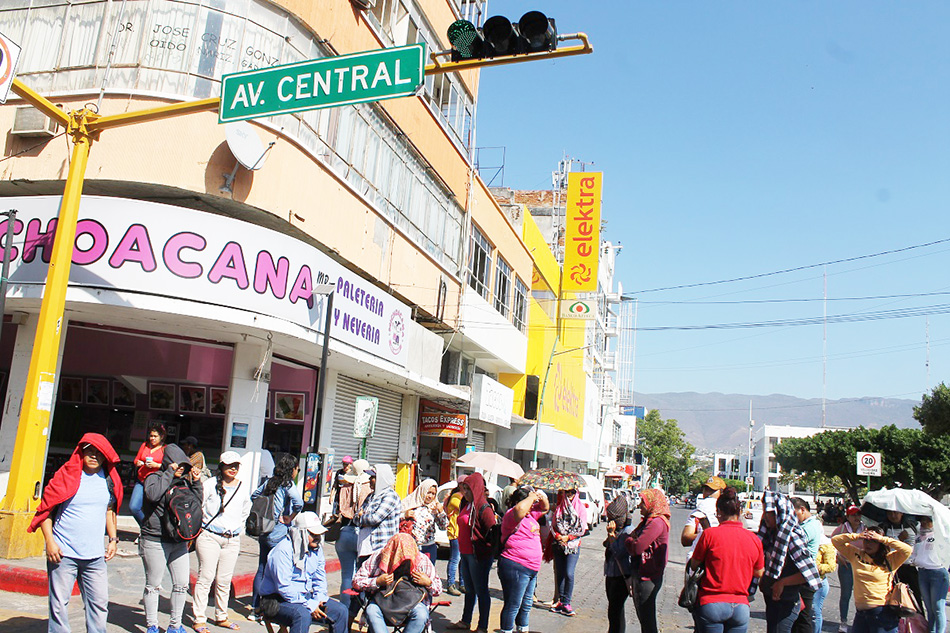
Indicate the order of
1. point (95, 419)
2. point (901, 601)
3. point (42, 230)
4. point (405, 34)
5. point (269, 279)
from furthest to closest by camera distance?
point (405, 34) < point (95, 419) < point (269, 279) < point (42, 230) < point (901, 601)

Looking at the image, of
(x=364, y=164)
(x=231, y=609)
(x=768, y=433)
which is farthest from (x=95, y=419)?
(x=768, y=433)

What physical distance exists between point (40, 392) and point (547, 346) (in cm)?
2719

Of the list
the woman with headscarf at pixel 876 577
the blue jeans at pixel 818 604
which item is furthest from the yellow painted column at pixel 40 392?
the woman with headscarf at pixel 876 577

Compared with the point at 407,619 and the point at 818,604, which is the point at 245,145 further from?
the point at 818,604

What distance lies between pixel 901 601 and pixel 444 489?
7.26 meters

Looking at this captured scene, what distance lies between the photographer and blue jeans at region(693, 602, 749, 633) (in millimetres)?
6000

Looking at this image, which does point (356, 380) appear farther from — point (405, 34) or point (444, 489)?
point (405, 34)

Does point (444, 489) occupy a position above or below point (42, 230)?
below

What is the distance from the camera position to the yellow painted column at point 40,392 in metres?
9.52

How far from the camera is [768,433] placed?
140m

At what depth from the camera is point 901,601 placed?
707 cm

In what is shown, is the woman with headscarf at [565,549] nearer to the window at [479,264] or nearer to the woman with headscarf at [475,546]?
the woman with headscarf at [475,546]

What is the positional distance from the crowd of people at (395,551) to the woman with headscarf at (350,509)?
2 centimetres

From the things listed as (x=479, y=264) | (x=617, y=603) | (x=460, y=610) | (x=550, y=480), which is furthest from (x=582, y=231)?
(x=617, y=603)
